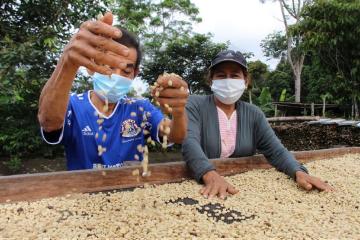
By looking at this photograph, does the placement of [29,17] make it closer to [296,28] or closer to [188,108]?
[188,108]

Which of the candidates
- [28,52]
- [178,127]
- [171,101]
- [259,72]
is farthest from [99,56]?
[259,72]

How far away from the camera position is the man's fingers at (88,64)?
1281mm

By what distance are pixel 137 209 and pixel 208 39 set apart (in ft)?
39.0

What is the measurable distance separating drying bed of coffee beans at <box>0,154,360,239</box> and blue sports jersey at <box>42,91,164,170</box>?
0.97 feet

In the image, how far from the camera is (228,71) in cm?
276

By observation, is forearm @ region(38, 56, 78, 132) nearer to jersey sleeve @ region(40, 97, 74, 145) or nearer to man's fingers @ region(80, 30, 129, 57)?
jersey sleeve @ region(40, 97, 74, 145)

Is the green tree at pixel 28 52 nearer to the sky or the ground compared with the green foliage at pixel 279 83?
nearer to the ground

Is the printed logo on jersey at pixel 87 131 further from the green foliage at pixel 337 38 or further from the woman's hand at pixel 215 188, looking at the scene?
the green foliage at pixel 337 38

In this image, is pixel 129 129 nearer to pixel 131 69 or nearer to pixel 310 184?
pixel 131 69

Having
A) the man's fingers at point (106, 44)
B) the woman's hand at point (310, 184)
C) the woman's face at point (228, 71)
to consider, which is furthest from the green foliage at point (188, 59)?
the man's fingers at point (106, 44)

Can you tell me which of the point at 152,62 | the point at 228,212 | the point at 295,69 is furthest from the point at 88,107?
the point at 295,69

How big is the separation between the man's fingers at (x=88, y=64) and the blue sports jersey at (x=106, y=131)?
0.87 metres

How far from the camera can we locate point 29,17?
15.2 feet

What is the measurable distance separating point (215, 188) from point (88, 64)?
1.10 meters
